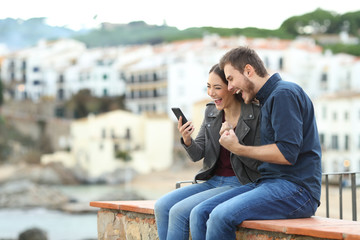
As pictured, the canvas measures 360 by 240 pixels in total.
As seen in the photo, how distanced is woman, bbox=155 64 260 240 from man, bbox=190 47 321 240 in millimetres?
116

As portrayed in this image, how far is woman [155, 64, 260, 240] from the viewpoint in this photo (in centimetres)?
287

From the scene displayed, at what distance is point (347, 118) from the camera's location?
45.5 metres

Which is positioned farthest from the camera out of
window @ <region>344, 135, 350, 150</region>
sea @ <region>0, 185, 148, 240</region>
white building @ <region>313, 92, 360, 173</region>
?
window @ <region>344, 135, 350, 150</region>

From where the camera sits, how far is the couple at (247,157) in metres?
2.59

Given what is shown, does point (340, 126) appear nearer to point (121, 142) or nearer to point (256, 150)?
point (121, 142)

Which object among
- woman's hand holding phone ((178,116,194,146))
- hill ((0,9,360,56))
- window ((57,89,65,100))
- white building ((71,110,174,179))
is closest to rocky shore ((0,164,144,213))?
white building ((71,110,174,179))

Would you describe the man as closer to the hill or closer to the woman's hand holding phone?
the woman's hand holding phone

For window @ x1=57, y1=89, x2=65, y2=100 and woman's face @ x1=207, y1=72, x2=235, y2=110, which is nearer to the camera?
woman's face @ x1=207, y1=72, x2=235, y2=110

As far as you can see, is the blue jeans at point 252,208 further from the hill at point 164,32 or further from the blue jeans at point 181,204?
the hill at point 164,32

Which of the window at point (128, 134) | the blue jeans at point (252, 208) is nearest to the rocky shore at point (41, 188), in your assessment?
the window at point (128, 134)

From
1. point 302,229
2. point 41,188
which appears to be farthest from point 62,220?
point 302,229

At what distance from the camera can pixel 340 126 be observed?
45.7 meters

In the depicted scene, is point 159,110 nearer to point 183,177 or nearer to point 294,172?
point 183,177

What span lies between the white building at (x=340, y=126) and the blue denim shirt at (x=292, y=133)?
43.2m
